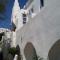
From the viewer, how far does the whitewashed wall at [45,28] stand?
33.9 ft

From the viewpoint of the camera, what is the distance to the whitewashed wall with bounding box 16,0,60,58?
10.3 meters

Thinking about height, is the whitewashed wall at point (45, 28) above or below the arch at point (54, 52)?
above

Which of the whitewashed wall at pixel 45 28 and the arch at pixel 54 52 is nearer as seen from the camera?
the whitewashed wall at pixel 45 28

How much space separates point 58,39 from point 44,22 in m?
1.89

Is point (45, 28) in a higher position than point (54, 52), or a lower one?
higher

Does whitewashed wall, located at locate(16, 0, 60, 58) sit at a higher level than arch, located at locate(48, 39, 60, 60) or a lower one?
higher

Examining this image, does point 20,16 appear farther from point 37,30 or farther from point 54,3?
point 54,3

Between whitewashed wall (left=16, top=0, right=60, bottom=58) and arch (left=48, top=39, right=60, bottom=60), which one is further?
arch (left=48, top=39, right=60, bottom=60)

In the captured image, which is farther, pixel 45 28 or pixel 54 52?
pixel 45 28

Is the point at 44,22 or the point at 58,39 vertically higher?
the point at 44,22

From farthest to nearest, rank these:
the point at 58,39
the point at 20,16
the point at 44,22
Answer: the point at 20,16 → the point at 44,22 → the point at 58,39

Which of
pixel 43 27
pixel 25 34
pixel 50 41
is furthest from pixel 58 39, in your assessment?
pixel 25 34

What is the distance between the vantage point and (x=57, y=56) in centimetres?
1106

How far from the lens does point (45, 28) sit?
37.4ft
